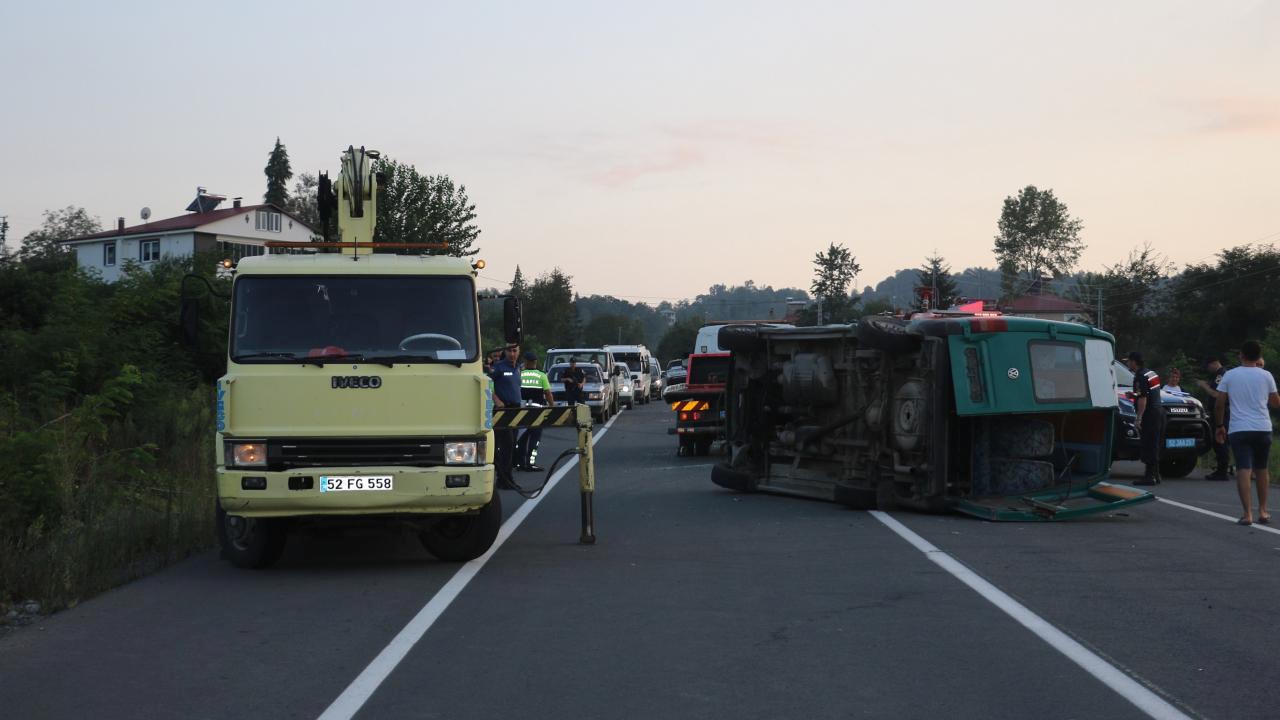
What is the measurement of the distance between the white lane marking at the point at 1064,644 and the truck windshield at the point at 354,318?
13.7 ft

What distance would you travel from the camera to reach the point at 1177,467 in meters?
19.5

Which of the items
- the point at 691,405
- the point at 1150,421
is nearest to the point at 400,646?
the point at 1150,421

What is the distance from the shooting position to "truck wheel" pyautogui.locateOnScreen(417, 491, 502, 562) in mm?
10750

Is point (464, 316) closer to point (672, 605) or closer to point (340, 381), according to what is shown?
point (340, 381)

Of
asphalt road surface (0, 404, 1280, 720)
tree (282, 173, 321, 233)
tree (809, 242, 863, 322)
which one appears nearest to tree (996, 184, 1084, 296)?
tree (809, 242, 863, 322)

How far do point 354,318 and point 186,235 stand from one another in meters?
87.3

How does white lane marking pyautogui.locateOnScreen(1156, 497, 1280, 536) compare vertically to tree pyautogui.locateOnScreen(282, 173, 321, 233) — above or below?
below

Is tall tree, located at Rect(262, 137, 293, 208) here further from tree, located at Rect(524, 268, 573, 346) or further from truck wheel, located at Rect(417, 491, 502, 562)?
truck wheel, located at Rect(417, 491, 502, 562)

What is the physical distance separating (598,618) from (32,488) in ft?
21.6

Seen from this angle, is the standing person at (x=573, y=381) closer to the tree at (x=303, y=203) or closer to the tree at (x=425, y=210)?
the tree at (x=425, y=210)

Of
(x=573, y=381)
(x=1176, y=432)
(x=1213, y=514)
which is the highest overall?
(x=573, y=381)

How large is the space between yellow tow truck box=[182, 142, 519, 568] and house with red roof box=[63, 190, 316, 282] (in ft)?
269

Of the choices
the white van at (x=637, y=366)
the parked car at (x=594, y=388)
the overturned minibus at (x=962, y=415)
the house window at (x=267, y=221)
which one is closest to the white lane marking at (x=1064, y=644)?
the overturned minibus at (x=962, y=415)

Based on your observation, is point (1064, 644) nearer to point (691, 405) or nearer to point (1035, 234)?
point (691, 405)
